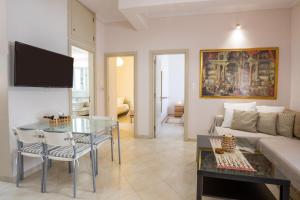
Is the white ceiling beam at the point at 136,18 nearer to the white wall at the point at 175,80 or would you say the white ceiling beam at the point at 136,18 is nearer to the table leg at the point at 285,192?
the table leg at the point at 285,192

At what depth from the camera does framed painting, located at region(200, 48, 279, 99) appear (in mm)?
3982

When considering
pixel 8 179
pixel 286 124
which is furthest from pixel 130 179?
pixel 286 124

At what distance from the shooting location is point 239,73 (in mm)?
4105

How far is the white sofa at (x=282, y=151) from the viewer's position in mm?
2041

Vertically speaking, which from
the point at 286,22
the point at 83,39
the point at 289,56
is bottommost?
the point at 289,56

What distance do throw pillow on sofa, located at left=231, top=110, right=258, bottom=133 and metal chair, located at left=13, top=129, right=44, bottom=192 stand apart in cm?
302

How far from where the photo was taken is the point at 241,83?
4.11 metres

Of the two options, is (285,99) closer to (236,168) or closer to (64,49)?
(236,168)

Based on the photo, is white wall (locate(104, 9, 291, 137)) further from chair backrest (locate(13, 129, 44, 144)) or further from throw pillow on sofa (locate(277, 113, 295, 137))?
chair backrest (locate(13, 129, 44, 144))

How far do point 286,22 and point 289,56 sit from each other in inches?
26.3

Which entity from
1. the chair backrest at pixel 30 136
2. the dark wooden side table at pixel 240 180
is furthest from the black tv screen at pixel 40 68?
the dark wooden side table at pixel 240 180

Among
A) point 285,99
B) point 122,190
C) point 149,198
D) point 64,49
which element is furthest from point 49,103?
point 285,99

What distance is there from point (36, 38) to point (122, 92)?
19.1 ft

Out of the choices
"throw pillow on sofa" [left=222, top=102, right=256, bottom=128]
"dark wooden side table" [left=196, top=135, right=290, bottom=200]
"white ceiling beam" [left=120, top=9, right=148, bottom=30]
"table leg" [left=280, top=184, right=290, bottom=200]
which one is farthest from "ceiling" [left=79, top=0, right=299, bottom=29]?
"table leg" [left=280, top=184, right=290, bottom=200]
